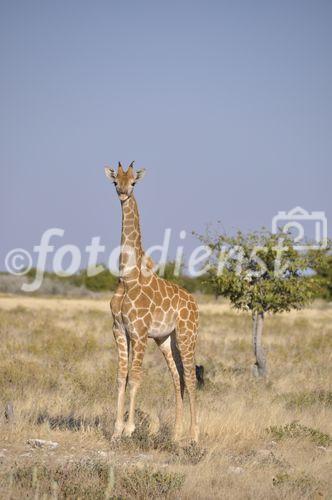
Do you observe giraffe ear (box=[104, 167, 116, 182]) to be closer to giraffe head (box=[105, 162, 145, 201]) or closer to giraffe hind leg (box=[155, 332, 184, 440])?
giraffe head (box=[105, 162, 145, 201])

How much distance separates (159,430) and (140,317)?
1793 millimetres

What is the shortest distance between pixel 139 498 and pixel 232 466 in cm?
176

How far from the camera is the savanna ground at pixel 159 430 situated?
7.50 meters

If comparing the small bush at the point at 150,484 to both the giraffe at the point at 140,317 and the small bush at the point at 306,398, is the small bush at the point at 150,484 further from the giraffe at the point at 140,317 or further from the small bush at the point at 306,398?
the small bush at the point at 306,398

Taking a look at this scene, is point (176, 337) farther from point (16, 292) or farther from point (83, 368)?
point (16, 292)

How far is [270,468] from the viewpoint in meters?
8.73

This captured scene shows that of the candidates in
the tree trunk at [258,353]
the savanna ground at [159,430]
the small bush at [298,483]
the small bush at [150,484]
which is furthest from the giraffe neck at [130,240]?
the tree trunk at [258,353]

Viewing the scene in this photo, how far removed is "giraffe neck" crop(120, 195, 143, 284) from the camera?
10.3m

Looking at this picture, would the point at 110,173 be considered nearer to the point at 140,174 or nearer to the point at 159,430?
the point at 140,174

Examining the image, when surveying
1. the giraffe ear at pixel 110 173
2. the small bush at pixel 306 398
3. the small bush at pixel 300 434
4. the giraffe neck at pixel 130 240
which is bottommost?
the small bush at pixel 306 398

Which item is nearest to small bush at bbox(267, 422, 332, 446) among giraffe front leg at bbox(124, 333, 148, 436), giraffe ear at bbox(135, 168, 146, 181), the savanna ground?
the savanna ground

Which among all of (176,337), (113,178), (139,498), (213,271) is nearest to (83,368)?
(213,271)

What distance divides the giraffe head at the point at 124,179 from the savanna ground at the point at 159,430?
9.99 ft

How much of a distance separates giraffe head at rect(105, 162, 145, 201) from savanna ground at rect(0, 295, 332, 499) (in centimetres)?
305
